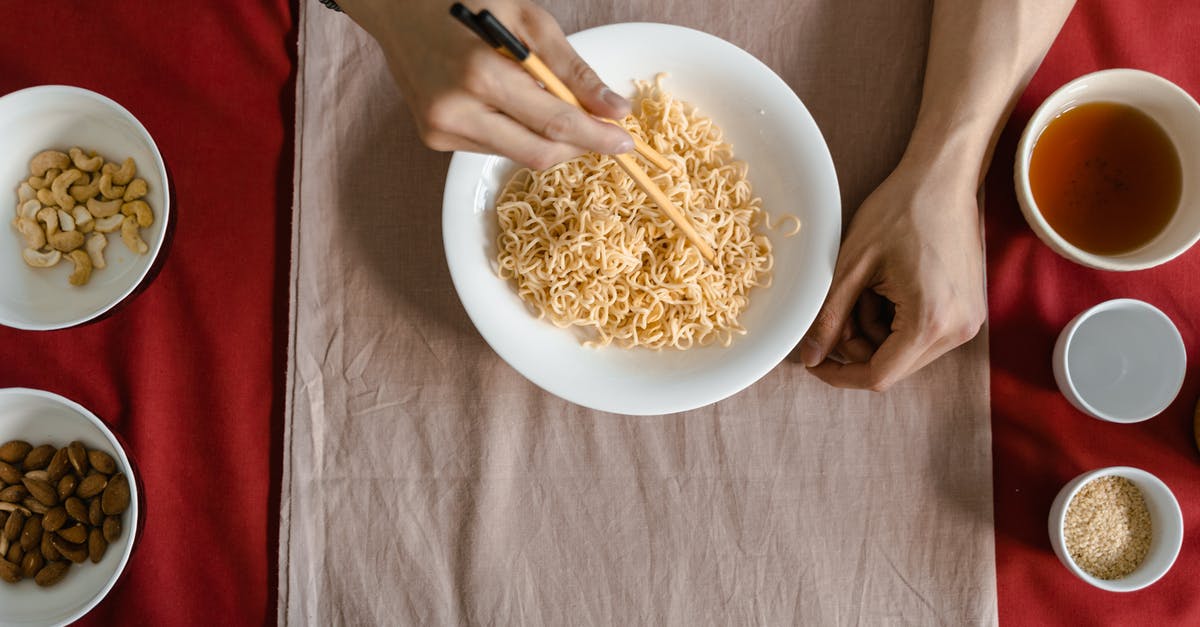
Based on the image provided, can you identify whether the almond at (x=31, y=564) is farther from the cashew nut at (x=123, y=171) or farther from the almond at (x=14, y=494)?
the cashew nut at (x=123, y=171)

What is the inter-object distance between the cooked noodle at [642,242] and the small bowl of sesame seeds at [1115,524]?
A: 537 mm

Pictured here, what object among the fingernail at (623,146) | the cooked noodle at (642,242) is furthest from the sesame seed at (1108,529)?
the fingernail at (623,146)

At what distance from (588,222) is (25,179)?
0.77m

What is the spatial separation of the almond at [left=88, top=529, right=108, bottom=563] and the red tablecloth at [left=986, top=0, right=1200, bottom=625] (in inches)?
48.3

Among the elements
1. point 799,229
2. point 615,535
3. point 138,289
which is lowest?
point 615,535

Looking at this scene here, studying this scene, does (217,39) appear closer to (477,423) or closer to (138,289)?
(138,289)

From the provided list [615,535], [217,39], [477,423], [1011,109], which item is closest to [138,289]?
[217,39]

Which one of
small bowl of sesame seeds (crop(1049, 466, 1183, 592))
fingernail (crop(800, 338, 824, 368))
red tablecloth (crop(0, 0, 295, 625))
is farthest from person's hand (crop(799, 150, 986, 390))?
red tablecloth (crop(0, 0, 295, 625))

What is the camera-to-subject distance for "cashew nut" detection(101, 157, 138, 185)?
3.57 ft

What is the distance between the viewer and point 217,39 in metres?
1.17

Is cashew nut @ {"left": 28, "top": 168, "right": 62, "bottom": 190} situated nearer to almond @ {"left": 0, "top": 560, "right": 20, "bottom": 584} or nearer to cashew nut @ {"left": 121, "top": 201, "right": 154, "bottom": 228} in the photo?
cashew nut @ {"left": 121, "top": 201, "right": 154, "bottom": 228}

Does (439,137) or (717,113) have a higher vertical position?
(439,137)

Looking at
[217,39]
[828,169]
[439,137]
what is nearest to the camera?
[439,137]

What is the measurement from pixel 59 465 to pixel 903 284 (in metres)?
1.14
